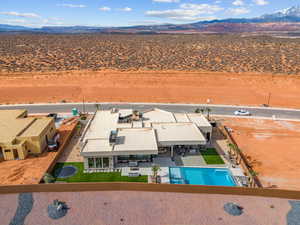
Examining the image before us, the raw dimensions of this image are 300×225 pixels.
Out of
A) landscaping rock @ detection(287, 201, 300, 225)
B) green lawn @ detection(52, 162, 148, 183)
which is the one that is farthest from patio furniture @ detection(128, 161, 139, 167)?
landscaping rock @ detection(287, 201, 300, 225)

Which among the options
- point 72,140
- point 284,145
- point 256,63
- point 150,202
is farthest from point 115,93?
point 256,63

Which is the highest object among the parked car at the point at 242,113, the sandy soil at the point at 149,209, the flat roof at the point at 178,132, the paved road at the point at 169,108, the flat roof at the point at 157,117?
the flat roof at the point at 157,117

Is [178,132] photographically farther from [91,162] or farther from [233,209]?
[233,209]

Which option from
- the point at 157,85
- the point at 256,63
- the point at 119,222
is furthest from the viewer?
the point at 256,63

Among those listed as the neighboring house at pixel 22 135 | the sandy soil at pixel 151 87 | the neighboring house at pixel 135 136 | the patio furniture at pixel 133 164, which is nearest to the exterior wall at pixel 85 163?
the neighboring house at pixel 135 136

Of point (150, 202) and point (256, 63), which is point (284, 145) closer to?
point (150, 202)

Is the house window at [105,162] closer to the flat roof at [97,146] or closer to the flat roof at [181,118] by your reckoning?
the flat roof at [97,146]
